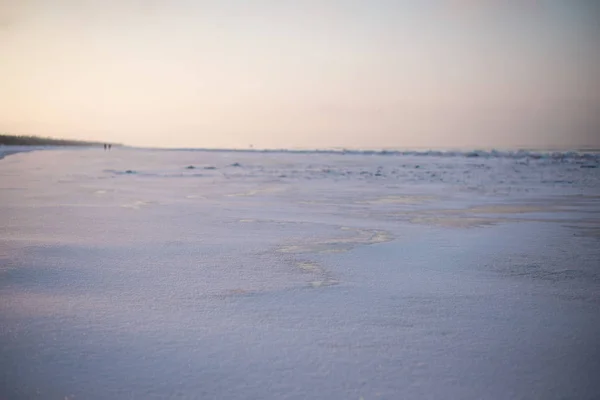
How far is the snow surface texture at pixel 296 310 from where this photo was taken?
1.80 m

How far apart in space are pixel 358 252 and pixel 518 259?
146 centimetres

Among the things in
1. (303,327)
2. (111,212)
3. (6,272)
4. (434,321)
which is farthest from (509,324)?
(111,212)

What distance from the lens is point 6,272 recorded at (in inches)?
127

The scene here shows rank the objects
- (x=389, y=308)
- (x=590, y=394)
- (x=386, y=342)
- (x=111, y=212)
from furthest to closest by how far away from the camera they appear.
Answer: (x=111, y=212) → (x=389, y=308) → (x=386, y=342) → (x=590, y=394)

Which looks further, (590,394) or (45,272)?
(45,272)

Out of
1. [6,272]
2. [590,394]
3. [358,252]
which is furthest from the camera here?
[358,252]

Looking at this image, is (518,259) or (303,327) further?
(518,259)

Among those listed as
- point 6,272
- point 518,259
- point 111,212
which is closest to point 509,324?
point 518,259

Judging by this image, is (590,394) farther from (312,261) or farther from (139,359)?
(312,261)

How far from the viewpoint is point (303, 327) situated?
2.30 meters

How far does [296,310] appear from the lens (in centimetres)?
254

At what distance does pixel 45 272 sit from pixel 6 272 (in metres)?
0.29

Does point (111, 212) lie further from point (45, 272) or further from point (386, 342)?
point (386, 342)

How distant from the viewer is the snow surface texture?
71.0 inches
